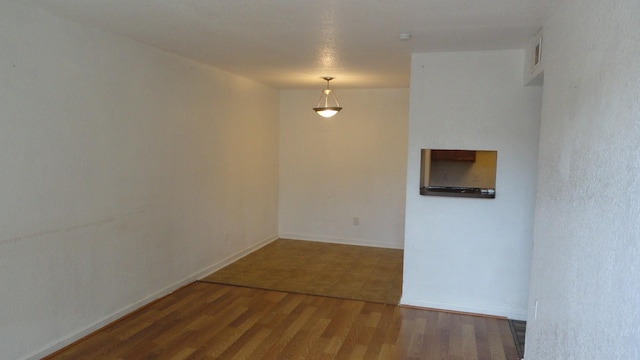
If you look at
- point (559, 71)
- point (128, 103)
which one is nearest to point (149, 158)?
point (128, 103)

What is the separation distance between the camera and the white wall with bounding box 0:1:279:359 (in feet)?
9.11

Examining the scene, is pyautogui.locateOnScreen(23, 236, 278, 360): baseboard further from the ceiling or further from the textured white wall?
the textured white wall

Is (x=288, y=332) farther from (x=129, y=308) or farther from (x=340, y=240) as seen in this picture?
(x=340, y=240)

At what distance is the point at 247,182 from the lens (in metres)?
5.89

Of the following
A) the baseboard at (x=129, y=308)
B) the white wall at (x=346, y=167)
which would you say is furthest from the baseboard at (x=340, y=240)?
the baseboard at (x=129, y=308)

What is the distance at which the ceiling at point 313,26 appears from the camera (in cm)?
261

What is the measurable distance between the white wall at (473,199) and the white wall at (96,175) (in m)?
2.29

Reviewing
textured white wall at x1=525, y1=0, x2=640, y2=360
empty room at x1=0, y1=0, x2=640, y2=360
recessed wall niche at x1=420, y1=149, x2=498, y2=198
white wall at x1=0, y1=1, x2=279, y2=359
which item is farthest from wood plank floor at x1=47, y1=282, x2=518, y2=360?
recessed wall niche at x1=420, y1=149, x2=498, y2=198

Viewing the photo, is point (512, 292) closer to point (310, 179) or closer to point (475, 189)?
point (475, 189)

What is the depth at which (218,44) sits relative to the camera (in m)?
3.70

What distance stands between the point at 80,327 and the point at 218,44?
2506 millimetres

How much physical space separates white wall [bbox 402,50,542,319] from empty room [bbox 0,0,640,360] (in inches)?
0.7

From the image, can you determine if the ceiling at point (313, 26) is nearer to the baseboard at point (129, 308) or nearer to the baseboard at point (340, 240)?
the baseboard at point (129, 308)

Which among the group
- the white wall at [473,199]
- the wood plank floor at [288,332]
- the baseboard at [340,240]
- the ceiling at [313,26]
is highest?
the ceiling at [313,26]
